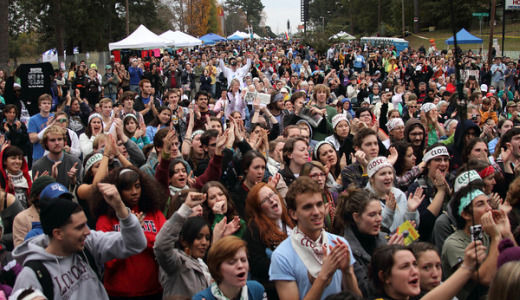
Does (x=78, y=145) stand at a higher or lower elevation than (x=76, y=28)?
lower

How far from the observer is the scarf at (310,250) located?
3.52 metres

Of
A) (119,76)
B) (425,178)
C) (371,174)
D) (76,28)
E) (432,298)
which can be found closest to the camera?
(432,298)

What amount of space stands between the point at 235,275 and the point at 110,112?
671cm

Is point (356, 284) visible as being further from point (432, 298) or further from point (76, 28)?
point (76, 28)

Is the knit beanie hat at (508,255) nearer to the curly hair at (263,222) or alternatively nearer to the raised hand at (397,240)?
the raised hand at (397,240)

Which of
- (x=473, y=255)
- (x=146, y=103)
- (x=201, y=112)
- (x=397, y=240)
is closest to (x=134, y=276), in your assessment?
(x=397, y=240)

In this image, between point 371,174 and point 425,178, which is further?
point 425,178

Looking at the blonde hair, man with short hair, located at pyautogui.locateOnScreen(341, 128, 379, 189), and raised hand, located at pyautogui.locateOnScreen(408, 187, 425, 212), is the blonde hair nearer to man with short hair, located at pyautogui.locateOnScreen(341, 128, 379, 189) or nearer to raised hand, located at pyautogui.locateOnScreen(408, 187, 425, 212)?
raised hand, located at pyautogui.locateOnScreen(408, 187, 425, 212)

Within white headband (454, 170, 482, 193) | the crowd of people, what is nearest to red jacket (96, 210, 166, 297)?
the crowd of people

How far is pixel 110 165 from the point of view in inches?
242

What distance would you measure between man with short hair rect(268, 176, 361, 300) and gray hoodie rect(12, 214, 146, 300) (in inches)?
36.5

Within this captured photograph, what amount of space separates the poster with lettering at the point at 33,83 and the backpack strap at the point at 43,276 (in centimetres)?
1017

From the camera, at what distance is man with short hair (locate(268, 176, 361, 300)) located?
10.9 feet

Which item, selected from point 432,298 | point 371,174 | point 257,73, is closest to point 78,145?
point 371,174
